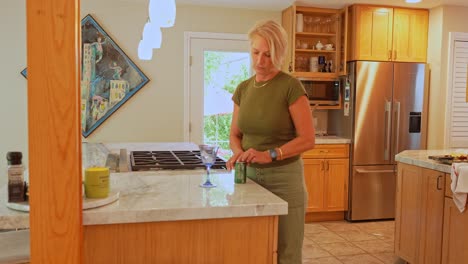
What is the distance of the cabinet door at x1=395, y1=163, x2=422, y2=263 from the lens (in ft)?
9.15

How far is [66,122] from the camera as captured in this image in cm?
113

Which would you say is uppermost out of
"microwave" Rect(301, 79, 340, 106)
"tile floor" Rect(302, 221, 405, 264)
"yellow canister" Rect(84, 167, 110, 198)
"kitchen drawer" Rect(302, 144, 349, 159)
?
"microwave" Rect(301, 79, 340, 106)

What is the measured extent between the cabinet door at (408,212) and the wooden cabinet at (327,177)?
130cm

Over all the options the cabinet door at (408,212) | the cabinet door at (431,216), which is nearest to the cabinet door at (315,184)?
the cabinet door at (408,212)

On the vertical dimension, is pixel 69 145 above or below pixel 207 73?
below

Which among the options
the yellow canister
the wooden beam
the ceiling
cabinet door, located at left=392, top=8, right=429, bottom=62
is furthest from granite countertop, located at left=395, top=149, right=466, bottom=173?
the wooden beam

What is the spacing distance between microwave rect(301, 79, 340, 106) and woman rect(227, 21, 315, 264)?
2759 millimetres

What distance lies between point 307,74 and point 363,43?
0.65 meters

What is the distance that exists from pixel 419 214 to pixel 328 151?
1.56 m

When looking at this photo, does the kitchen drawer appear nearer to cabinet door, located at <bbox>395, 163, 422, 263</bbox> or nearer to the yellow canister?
cabinet door, located at <bbox>395, 163, 422, 263</bbox>

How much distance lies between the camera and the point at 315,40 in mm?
4625

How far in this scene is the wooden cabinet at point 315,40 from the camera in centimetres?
434

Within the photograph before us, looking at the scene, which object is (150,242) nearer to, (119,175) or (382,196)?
(119,175)

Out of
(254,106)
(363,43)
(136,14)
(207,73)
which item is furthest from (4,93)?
(363,43)
